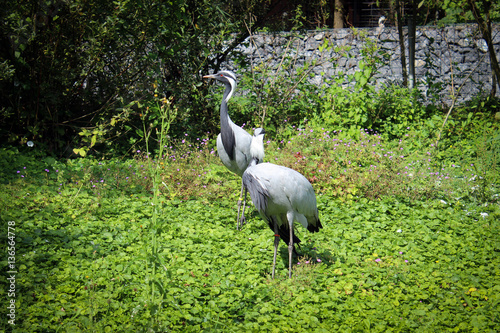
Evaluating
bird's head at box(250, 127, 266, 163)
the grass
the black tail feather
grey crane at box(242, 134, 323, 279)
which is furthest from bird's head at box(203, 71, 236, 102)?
the black tail feather

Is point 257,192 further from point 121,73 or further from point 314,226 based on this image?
point 121,73

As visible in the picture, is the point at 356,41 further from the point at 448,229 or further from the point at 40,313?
the point at 40,313

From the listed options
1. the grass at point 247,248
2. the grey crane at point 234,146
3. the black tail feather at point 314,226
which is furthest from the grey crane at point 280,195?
the grey crane at point 234,146

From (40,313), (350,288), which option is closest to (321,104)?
(350,288)

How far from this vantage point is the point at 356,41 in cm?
1246

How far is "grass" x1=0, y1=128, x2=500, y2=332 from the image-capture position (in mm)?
3252

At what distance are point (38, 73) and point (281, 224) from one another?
470 centimetres

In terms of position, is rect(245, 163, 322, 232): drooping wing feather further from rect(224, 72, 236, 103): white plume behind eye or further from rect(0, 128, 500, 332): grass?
rect(224, 72, 236, 103): white plume behind eye

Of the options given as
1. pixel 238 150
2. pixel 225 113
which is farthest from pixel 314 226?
pixel 225 113

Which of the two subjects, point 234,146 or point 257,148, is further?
point 234,146

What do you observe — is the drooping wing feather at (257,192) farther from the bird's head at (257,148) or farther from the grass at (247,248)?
the bird's head at (257,148)

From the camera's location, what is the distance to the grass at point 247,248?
3.25 meters

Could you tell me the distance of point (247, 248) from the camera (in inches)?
182

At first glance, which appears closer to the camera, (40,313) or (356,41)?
(40,313)
